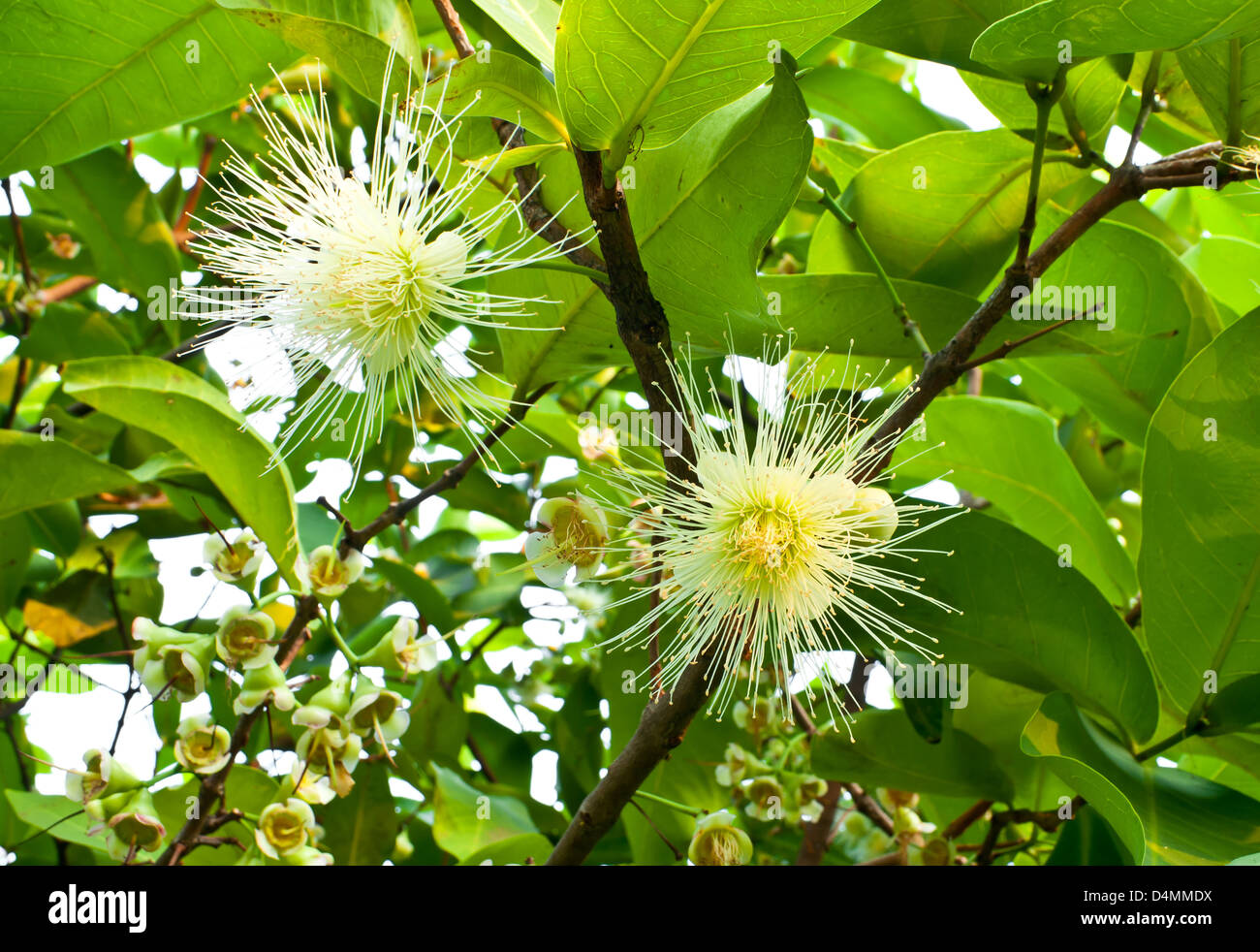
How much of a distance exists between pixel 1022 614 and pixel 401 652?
789mm

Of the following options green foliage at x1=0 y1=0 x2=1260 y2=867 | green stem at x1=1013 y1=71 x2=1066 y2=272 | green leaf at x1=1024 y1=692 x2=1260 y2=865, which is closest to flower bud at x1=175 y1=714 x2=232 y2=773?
green foliage at x1=0 y1=0 x2=1260 y2=867

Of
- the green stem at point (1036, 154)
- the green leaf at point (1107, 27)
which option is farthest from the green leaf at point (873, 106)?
the green leaf at point (1107, 27)

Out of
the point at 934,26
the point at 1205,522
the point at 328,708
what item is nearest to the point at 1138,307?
the point at 1205,522

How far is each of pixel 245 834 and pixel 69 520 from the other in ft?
2.59

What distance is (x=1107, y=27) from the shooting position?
968 mm

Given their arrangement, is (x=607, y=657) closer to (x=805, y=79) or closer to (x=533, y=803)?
(x=533, y=803)

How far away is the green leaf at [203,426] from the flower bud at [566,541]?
343 mm

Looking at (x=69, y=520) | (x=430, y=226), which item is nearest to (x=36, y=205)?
(x=69, y=520)

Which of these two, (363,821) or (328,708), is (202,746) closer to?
(328,708)

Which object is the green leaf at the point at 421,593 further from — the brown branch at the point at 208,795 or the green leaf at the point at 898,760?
the green leaf at the point at 898,760

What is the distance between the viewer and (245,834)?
160cm

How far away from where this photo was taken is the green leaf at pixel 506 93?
956 mm
